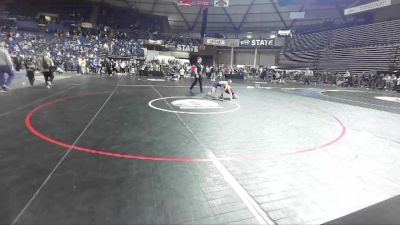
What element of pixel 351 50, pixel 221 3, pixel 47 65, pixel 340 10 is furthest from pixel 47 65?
pixel 340 10

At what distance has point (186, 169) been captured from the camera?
11.2ft

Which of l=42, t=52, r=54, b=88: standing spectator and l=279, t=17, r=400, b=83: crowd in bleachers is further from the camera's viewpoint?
l=279, t=17, r=400, b=83: crowd in bleachers

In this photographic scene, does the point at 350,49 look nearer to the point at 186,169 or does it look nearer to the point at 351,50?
the point at 351,50

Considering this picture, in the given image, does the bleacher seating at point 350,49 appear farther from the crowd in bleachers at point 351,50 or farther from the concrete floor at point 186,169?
the concrete floor at point 186,169

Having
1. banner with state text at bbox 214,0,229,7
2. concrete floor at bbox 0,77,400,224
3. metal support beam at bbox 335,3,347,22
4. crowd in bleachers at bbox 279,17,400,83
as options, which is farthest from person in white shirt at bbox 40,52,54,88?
metal support beam at bbox 335,3,347,22

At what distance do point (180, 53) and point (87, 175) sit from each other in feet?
127

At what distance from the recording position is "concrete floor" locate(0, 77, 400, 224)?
8.02ft

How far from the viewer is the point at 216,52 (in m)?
44.7

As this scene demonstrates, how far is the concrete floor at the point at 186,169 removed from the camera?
8.02ft

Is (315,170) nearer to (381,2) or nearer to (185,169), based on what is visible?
(185,169)

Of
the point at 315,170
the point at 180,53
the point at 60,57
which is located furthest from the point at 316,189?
the point at 180,53

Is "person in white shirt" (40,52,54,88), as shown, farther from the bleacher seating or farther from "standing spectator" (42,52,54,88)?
the bleacher seating

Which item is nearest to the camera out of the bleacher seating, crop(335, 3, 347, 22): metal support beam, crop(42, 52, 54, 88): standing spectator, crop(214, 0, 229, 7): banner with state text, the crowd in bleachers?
crop(42, 52, 54, 88): standing spectator

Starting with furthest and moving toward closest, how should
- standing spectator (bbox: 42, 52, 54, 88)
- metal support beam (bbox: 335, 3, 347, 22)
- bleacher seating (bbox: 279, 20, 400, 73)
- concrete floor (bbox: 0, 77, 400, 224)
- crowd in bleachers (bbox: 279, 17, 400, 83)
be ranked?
metal support beam (bbox: 335, 3, 347, 22)
bleacher seating (bbox: 279, 20, 400, 73)
crowd in bleachers (bbox: 279, 17, 400, 83)
standing spectator (bbox: 42, 52, 54, 88)
concrete floor (bbox: 0, 77, 400, 224)
